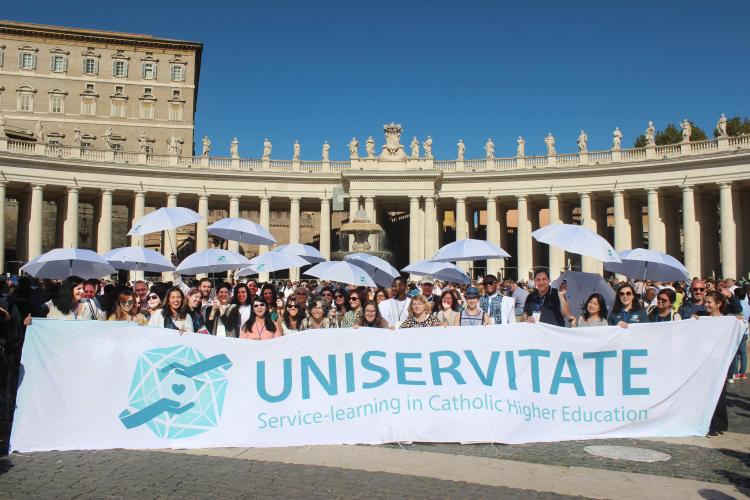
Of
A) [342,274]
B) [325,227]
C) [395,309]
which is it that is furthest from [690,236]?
[395,309]

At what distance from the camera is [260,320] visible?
10.5 metres

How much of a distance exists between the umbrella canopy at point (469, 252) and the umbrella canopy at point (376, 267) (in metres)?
2.50

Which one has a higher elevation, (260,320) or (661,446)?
(260,320)

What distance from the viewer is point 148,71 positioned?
246 feet

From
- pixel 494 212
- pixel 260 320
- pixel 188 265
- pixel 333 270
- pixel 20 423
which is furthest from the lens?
pixel 494 212

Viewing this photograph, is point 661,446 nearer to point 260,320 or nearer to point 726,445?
point 726,445

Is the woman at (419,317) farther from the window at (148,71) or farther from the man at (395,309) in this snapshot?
the window at (148,71)

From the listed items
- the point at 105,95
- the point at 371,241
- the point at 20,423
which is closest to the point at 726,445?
the point at 20,423

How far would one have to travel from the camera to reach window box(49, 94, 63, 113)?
7094cm

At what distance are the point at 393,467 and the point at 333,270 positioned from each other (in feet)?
27.2

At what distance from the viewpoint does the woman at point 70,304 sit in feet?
37.4

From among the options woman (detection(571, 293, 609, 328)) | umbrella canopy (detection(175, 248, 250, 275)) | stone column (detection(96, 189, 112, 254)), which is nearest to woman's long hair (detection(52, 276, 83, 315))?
umbrella canopy (detection(175, 248, 250, 275))

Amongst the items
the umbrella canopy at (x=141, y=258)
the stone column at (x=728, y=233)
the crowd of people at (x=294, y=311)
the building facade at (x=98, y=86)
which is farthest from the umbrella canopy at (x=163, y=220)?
the building facade at (x=98, y=86)

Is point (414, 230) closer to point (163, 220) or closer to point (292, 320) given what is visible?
point (163, 220)
